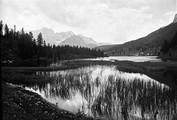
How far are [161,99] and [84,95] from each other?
12.4 meters

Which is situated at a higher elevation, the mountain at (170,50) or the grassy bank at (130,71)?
the mountain at (170,50)

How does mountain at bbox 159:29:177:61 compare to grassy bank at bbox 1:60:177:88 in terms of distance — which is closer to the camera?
grassy bank at bbox 1:60:177:88

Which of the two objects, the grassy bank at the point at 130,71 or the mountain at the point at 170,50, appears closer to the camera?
the grassy bank at the point at 130,71

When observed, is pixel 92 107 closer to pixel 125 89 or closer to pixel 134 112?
pixel 134 112

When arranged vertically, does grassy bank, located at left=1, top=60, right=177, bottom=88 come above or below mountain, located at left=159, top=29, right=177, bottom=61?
below

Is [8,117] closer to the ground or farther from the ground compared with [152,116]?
farther from the ground

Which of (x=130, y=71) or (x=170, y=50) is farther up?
(x=170, y=50)

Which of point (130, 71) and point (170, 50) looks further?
point (170, 50)

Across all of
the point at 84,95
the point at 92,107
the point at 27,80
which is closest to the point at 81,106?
the point at 92,107

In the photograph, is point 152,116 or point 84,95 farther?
point 84,95

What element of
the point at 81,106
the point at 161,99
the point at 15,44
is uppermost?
→ the point at 15,44

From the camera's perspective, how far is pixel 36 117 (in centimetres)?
1384

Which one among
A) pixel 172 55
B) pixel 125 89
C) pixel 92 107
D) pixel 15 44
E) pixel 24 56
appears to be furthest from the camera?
pixel 172 55

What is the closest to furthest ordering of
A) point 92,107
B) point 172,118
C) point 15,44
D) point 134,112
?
point 172,118 → point 134,112 → point 92,107 → point 15,44
